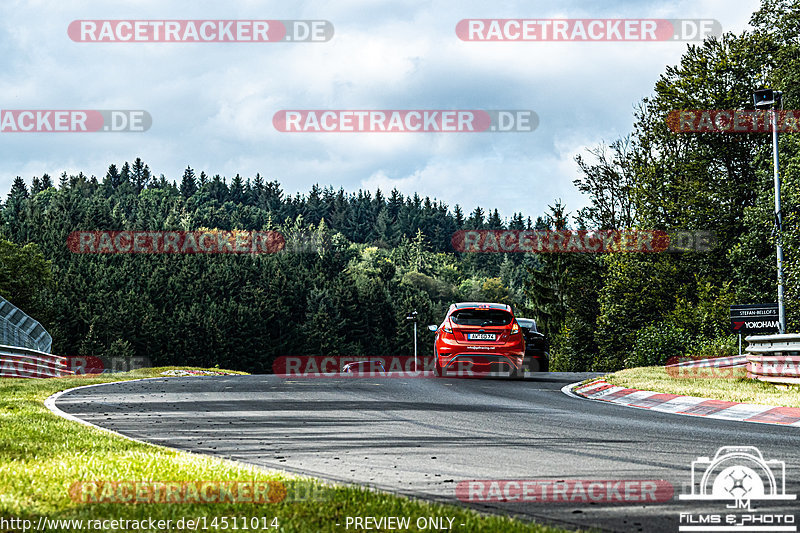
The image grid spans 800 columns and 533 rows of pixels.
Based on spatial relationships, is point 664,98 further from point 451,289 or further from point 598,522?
point 451,289

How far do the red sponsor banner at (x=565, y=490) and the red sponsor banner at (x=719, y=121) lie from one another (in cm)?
3567

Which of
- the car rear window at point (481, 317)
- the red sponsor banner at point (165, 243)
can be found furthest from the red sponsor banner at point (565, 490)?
the red sponsor banner at point (165, 243)

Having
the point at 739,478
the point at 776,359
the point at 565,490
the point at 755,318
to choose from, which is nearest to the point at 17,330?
the point at 776,359

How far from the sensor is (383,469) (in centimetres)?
746

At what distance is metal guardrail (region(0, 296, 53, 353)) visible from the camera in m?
22.4

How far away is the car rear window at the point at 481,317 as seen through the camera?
20.2 m

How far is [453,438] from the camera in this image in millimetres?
9633

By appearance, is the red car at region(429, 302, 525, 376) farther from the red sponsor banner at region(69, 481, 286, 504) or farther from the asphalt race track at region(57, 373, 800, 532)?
the red sponsor banner at region(69, 481, 286, 504)

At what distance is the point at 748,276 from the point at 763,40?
34.1ft

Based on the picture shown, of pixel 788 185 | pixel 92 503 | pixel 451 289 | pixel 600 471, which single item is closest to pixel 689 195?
pixel 788 185

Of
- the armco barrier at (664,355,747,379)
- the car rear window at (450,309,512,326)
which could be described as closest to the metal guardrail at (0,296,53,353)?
the car rear window at (450,309,512,326)

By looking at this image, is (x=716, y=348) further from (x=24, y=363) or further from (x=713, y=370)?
(x=24, y=363)

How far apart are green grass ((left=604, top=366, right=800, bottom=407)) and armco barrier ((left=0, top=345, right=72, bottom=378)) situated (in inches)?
558

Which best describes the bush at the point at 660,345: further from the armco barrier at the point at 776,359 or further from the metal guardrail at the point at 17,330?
the metal guardrail at the point at 17,330
